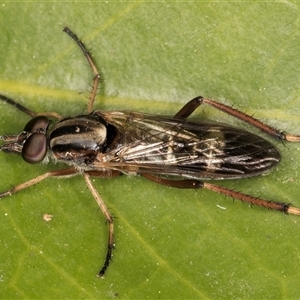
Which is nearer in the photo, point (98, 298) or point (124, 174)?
point (98, 298)

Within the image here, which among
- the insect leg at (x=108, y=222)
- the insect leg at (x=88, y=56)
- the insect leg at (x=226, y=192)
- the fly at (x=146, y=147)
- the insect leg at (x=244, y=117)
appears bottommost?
the insect leg at (x=108, y=222)

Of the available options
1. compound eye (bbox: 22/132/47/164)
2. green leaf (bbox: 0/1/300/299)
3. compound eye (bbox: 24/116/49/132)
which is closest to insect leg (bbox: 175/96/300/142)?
green leaf (bbox: 0/1/300/299)

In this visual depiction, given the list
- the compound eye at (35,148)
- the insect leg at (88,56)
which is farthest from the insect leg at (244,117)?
the compound eye at (35,148)

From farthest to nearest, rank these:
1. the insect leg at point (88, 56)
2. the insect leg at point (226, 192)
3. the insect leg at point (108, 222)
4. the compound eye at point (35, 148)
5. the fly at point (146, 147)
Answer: the compound eye at point (35, 148) → the insect leg at point (88, 56) → the insect leg at point (108, 222) → the fly at point (146, 147) → the insect leg at point (226, 192)

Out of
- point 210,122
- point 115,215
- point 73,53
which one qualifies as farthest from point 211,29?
point 115,215

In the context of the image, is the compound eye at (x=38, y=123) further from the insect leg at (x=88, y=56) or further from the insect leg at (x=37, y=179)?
the insect leg at (x=88, y=56)

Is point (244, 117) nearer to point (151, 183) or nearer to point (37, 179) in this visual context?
point (151, 183)

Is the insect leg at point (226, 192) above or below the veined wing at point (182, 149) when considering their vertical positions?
below

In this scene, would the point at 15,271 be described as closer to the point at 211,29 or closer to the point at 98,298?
the point at 98,298
